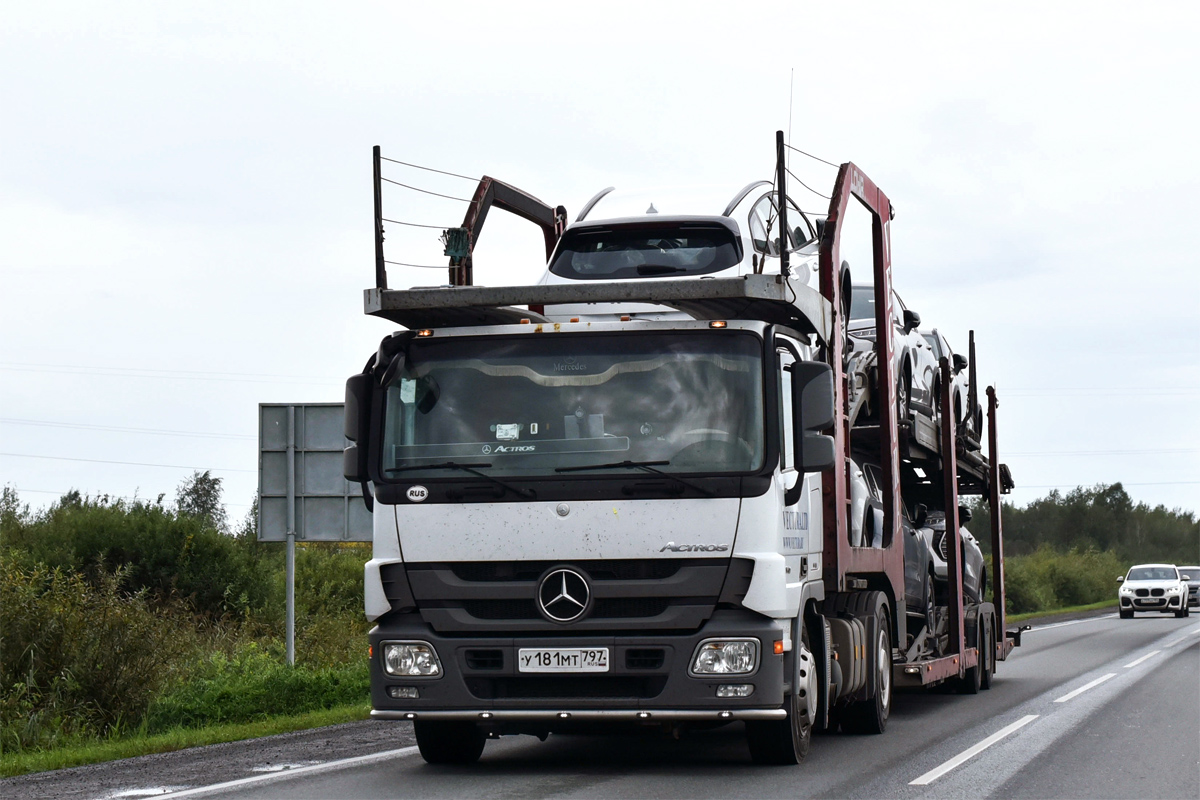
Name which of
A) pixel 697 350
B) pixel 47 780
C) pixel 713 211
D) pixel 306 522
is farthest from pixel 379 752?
pixel 306 522

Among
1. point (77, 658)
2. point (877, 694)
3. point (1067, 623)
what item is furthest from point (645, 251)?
point (1067, 623)

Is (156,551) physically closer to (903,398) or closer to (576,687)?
(903,398)

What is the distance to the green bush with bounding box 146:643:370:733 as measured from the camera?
46.2 feet

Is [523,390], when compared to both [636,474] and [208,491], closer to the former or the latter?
[636,474]

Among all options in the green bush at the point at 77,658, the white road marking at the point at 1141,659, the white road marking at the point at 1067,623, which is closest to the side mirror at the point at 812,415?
the green bush at the point at 77,658

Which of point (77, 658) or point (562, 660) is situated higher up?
point (562, 660)

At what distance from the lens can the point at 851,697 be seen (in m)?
11.0

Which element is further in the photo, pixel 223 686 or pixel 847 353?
pixel 223 686

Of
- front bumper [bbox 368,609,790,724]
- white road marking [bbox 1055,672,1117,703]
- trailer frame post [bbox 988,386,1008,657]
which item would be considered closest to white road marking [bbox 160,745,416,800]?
front bumper [bbox 368,609,790,724]

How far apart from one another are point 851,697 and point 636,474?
3368mm

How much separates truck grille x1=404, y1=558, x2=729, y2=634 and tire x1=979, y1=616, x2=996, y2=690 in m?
8.83

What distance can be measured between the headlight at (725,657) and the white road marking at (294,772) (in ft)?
8.53

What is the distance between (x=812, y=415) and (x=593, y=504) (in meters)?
1.39

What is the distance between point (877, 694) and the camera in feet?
37.8
